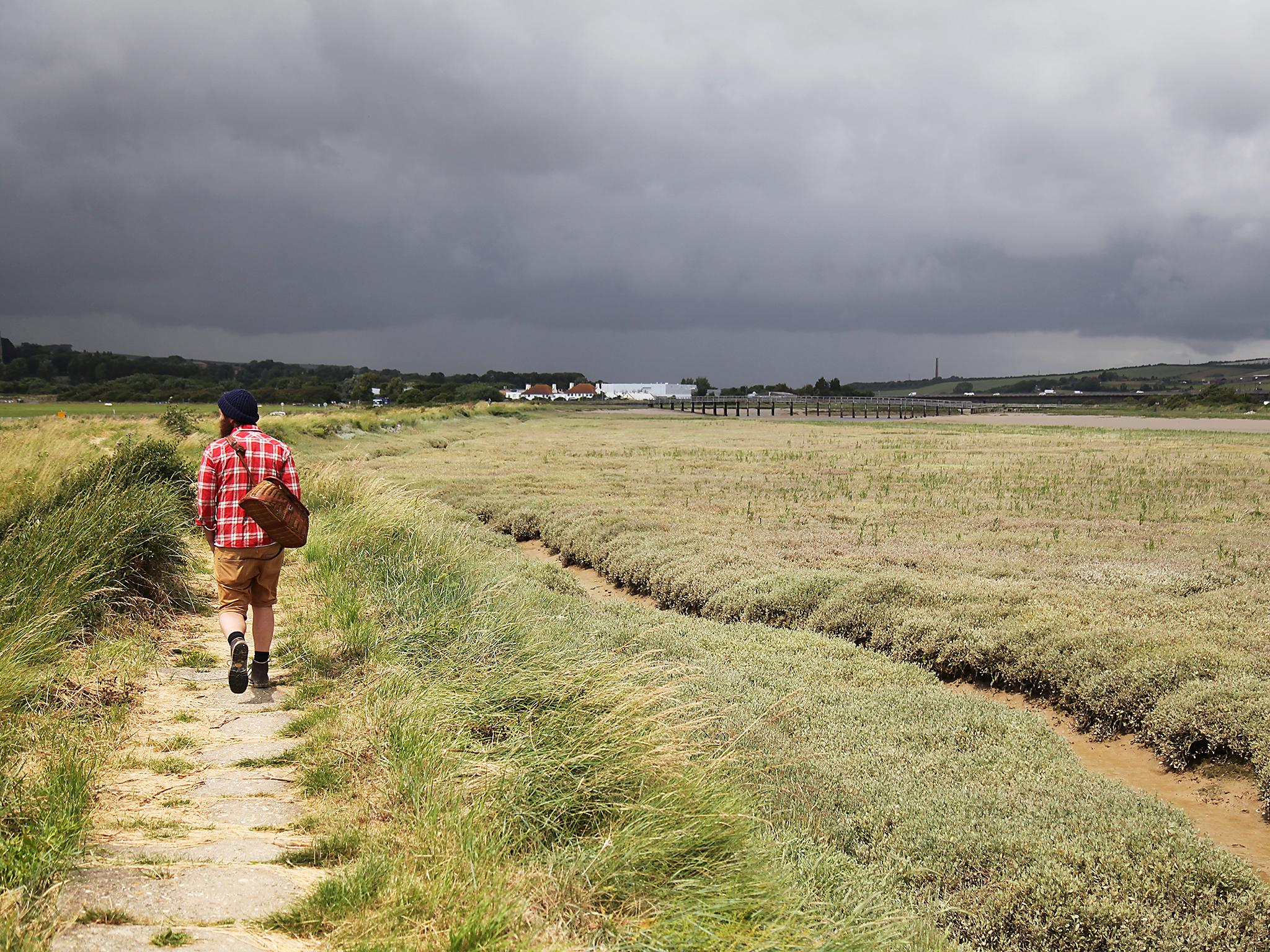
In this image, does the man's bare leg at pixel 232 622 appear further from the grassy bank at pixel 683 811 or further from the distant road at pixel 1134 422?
the distant road at pixel 1134 422

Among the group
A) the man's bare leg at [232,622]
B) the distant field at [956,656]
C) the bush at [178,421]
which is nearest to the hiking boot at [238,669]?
the man's bare leg at [232,622]

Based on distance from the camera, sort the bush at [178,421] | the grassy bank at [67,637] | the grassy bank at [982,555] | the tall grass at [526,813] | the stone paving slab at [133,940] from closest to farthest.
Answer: the stone paving slab at [133,940] < the tall grass at [526,813] < the grassy bank at [67,637] < the grassy bank at [982,555] < the bush at [178,421]

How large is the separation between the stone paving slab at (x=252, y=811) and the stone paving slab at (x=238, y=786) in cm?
8

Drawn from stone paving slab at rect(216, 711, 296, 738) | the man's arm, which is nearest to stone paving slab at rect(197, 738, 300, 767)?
stone paving slab at rect(216, 711, 296, 738)

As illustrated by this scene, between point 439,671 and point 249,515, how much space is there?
186 centimetres

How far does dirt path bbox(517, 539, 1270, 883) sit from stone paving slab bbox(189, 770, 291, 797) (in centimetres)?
625

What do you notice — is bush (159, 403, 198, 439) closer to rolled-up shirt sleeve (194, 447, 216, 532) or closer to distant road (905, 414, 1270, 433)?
rolled-up shirt sleeve (194, 447, 216, 532)

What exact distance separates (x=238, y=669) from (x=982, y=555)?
39.8 ft

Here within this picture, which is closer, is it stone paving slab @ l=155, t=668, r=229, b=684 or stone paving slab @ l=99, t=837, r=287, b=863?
stone paving slab @ l=99, t=837, r=287, b=863

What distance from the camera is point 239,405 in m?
6.84

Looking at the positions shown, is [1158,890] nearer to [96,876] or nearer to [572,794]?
[572,794]

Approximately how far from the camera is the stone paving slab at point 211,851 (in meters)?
3.73

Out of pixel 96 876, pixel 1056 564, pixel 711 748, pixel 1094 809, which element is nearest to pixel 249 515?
pixel 96 876

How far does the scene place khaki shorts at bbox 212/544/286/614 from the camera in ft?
21.4
